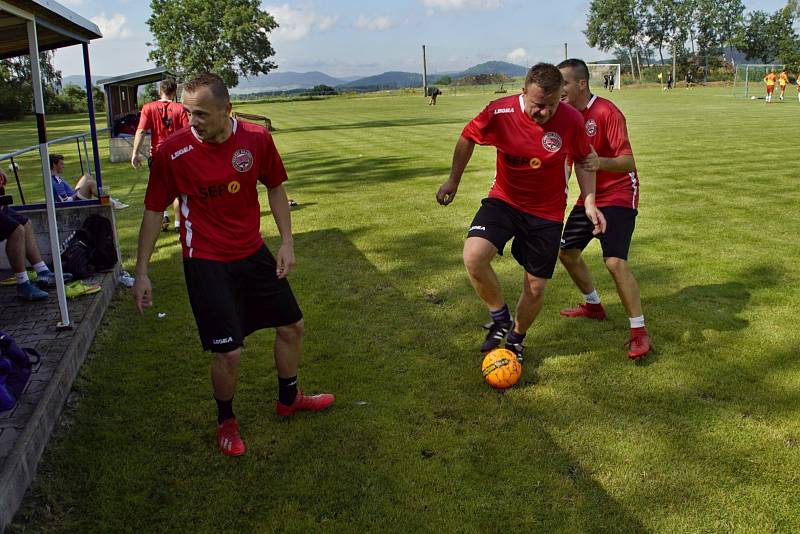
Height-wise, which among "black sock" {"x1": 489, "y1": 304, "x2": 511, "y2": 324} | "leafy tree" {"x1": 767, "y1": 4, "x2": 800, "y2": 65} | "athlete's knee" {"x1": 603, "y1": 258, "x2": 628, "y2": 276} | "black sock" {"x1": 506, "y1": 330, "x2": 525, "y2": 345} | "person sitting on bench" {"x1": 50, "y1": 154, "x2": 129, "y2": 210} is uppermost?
"leafy tree" {"x1": 767, "y1": 4, "x2": 800, "y2": 65}

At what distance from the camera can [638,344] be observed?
5.00 m

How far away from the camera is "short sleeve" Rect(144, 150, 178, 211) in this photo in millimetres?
3498

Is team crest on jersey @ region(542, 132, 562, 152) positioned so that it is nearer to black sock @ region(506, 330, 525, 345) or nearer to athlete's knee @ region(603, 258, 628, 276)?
athlete's knee @ region(603, 258, 628, 276)

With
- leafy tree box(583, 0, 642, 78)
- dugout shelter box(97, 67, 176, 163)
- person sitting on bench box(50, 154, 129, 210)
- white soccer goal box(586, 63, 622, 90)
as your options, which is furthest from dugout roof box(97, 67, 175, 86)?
leafy tree box(583, 0, 642, 78)

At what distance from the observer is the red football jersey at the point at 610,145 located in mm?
4914

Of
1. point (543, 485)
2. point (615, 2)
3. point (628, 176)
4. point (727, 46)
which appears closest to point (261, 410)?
point (543, 485)

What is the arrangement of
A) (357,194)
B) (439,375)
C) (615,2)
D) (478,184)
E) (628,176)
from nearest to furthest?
(439,375) < (628,176) < (357,194) < (478,184) < (615,2)

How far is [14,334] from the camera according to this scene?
17.5ft

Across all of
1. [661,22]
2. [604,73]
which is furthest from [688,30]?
[604,73]

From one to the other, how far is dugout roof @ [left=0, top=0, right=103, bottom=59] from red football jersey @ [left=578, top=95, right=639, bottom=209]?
4.04 metres

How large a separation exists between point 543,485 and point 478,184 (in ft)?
33.3

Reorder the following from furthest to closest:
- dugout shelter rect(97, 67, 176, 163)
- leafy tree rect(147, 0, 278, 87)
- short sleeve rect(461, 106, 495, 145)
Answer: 1. leafy tree rect(147, 0, 278, 87)
2. dugout shelter rect(97, 67, 176, 163)
3. short sleeve rect(461, 106, 495, 145)

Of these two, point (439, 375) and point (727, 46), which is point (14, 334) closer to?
point (439, 375)

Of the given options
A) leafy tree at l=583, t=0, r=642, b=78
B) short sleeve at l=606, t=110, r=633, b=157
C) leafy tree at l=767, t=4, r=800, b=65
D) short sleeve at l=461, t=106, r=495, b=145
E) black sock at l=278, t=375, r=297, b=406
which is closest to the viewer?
black sock at l=278, t=375, r=297, b=406
